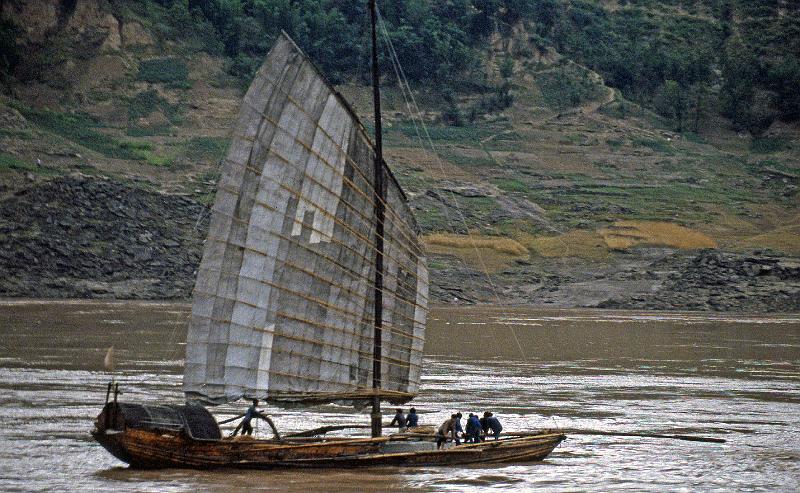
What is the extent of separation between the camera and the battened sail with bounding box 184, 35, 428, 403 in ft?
68.1

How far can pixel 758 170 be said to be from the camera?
110 m

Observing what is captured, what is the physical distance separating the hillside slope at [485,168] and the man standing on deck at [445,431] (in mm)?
36318

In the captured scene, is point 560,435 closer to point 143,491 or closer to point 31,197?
point 143,491

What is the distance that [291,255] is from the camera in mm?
21375

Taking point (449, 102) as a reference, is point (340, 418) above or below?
below

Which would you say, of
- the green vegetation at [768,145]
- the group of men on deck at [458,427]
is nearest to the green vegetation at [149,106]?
the green vegetation at [768,145]

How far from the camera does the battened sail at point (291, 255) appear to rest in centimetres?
2075

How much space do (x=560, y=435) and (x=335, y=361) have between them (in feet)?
15.5

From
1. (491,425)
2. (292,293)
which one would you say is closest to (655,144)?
(491,425)

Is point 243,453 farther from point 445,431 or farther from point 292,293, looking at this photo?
point 445,431

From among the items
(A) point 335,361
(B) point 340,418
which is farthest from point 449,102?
(A) point 335,361

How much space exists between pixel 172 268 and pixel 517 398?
132 feet

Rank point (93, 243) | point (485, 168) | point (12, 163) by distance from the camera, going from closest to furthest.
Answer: point (93, 243)
point (12, 163)
point (485, 168)

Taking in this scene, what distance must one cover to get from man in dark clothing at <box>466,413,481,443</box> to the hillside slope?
3597 centimetres
